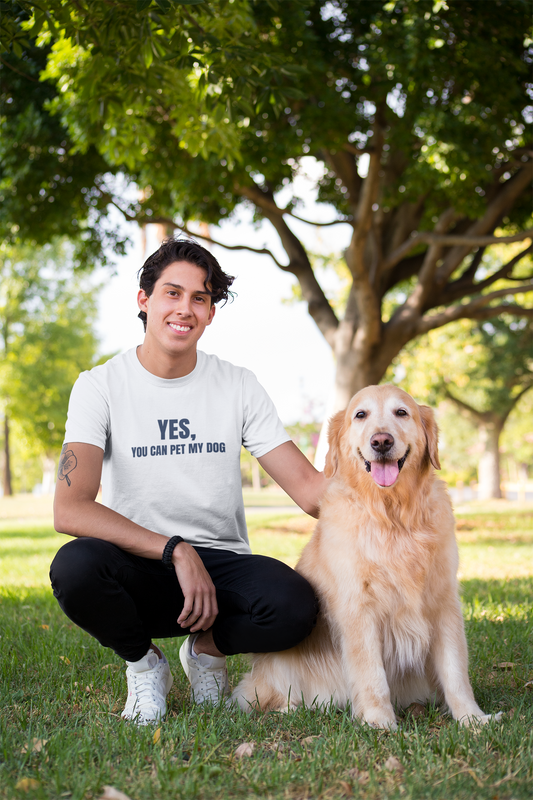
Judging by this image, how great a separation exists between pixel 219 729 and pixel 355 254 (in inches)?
282

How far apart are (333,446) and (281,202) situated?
8020 mm

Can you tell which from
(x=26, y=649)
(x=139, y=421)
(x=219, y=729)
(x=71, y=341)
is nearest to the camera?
(x=219, y=729)

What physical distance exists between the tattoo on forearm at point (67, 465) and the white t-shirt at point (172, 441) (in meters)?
0.07

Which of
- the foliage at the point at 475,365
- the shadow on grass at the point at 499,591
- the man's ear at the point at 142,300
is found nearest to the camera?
the man's ear at the point at 142,300

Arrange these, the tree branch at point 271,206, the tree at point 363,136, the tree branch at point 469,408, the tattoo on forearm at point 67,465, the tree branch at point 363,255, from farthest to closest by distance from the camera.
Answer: the tree branch at point 469,408 < the tree branch at point 271,206 < the tree branch at point 363,255 < the tree at point 363,136 < the tattoo on forearm at point 67,465

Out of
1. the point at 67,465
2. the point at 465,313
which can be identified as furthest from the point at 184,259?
the point at 465,313

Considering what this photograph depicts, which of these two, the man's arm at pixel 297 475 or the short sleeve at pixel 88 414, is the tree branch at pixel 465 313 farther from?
the short sleeve at pixel 88 414

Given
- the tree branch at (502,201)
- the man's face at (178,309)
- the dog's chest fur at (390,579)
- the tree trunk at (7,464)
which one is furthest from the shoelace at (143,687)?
the tree trunk at (7,464)

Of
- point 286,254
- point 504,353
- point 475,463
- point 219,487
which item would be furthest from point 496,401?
Result: point 475,463

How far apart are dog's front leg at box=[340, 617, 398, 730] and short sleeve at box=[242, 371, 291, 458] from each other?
36.1 inches

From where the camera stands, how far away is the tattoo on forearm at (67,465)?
264 centimetres

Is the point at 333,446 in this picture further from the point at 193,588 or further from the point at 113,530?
the point at 113,530

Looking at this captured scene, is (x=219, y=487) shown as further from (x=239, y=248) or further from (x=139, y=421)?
(x=239, y=248)

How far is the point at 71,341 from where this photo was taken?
24.8 meters
